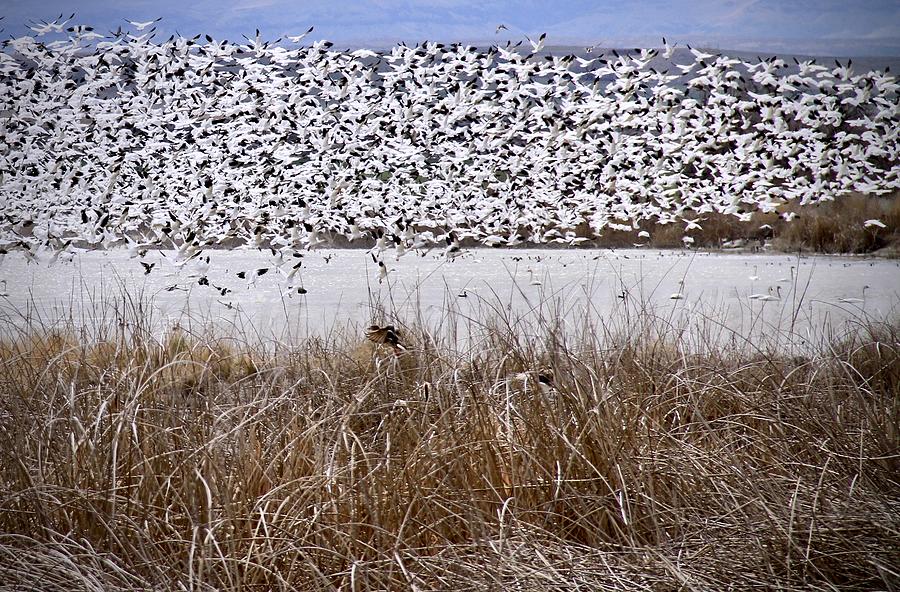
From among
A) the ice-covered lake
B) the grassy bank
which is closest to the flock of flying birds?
the ice-covered lake

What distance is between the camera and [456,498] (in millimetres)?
1698

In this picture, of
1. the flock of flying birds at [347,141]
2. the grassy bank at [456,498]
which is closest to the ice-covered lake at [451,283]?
the flock of flying birds at [347,141]

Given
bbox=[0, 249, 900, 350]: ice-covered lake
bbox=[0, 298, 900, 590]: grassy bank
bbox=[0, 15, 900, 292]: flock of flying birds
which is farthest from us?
bbox=[0, 15, 900, 292]: flock of flying birds

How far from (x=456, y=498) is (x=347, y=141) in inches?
291

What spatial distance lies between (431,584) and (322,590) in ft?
0.62

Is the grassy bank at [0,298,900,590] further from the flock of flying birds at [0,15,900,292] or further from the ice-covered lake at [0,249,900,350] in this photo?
the flock of flying birds at [0,15,900,292]

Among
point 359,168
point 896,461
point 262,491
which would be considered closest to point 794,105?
point 359,168

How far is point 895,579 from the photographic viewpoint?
4.58 ft

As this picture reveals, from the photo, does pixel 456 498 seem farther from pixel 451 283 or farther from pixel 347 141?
pixel 347 141

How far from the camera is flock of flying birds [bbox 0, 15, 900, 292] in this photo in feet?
25.8

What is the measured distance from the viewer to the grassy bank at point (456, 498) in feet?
Answer: 4.56

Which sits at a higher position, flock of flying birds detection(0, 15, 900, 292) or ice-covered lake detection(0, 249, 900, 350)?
flock of flying birds detection(0, 15, 900, 292)

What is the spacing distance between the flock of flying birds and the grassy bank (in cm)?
484

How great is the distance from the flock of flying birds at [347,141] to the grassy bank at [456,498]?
4842 mm
